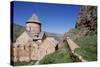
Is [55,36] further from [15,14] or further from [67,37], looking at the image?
[15,14]

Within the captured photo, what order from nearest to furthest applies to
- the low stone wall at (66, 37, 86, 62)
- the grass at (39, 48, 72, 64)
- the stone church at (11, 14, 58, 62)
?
1. the stone church at (11, 14, 58, 62)
2. the grass at (39, 48, 72, 64)
3. the low stone wall at (66, 37, 86, 62)

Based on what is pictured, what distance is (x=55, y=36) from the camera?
2.80 metres

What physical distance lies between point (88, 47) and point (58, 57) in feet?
1.69

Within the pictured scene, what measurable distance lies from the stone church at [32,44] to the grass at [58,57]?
58 mm

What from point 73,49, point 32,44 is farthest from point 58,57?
point 32,44

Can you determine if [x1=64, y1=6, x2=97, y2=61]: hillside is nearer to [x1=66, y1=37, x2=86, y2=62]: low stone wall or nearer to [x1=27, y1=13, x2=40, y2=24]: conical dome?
[x1=66, y1=37, x2=86, y2=62]: low stone wall

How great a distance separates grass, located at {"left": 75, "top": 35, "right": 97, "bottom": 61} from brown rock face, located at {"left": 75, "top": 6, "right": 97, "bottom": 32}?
133 mm

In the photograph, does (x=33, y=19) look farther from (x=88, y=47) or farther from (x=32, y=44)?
(x=88, y=47)

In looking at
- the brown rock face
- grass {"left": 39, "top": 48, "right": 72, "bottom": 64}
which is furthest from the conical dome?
the brown rock face

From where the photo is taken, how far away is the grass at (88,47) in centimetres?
296

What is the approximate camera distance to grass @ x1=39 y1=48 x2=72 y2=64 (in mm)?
2732

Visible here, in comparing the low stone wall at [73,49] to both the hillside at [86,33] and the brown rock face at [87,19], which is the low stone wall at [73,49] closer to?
the hillside at [86,33]

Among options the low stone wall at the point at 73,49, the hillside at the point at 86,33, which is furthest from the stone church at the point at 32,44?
the hillside at the point at 86,33
